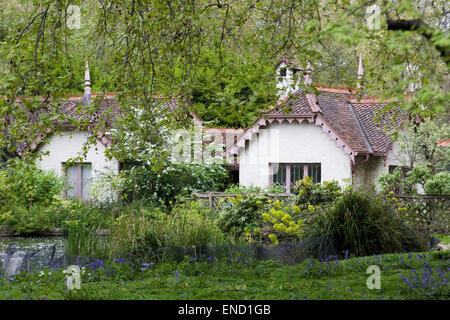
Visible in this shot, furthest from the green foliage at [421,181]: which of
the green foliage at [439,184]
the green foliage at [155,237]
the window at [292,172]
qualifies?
the green foliage at [155,237]

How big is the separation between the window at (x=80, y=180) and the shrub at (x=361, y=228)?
46.5 feet

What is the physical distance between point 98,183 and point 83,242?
438 inches

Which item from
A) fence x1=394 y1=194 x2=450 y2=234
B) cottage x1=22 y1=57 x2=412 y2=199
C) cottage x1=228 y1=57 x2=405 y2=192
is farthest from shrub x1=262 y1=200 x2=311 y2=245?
cottage x1=228 y1=57 x2=405 y2=192

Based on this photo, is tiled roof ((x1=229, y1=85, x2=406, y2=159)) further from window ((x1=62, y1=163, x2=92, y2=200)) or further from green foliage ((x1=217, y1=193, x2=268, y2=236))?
green foliage ((x1=217, y1=193, x2=268, y2=236))

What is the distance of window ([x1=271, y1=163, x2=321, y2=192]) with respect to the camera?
69.8 ft

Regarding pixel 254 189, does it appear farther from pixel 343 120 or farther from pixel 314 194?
pixel 314 194

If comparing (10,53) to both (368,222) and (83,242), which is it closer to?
(83,242)

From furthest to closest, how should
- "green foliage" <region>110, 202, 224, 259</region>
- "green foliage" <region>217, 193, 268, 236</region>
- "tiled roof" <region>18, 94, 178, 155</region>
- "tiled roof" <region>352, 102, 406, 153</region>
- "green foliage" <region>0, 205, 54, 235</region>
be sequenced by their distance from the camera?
"tiled roof" <region>352, 102, 406, 153</region>
"green foliage" <region>0, 205, 54, 235</region>
"green foliage" <region>217, 193, 268, 236</region>
"green foliage" <region>110, 202, 224, 259</region>
"tiled roof" <region>18, 94, 178, 155</region>

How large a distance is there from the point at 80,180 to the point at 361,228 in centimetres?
1529

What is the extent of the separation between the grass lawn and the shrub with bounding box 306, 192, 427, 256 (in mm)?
705

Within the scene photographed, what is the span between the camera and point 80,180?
22891mm
